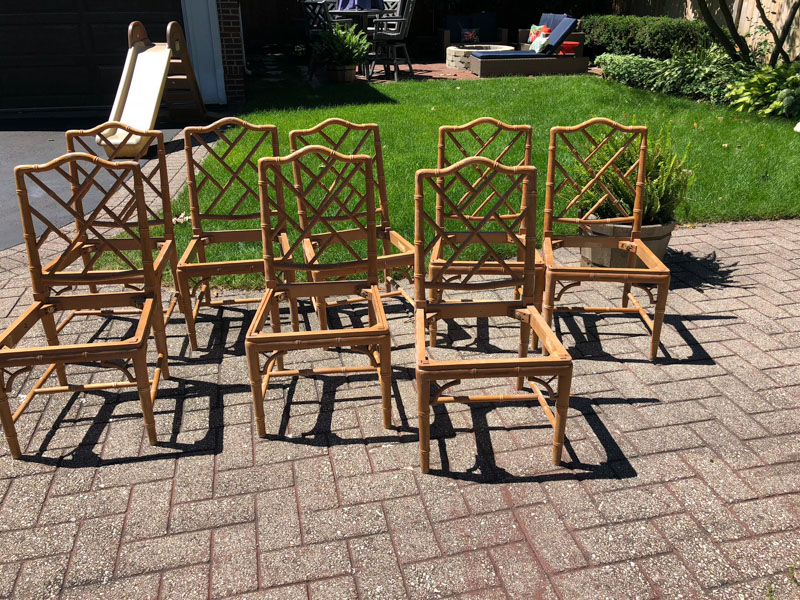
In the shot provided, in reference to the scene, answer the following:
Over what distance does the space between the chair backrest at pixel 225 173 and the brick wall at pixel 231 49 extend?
7.84 ft

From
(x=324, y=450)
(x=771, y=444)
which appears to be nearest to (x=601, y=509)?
(x=771, y=444)

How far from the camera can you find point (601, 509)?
3068mm

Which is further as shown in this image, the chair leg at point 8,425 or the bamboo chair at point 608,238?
the bamboo chair at point 608,238

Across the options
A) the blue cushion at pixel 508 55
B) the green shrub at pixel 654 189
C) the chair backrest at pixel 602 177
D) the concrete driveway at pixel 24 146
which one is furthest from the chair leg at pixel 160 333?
the blue cushion at pixel 508 55

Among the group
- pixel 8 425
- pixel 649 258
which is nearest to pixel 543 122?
pixel 649 258

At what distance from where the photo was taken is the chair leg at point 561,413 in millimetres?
3180

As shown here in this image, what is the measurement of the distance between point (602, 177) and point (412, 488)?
3.08 metres

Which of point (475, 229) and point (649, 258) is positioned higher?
point (475, 229)

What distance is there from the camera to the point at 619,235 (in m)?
4.91

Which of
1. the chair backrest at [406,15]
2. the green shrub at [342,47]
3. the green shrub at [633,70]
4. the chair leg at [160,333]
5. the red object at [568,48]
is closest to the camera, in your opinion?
the chair leg at [160,333]

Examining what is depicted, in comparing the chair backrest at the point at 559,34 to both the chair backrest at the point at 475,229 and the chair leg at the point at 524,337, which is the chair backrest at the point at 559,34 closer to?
the chair backrest at the point at 475,229

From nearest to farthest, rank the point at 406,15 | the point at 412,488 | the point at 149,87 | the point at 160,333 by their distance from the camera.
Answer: the point at 412,488 < the point at 160,333 < the point at 149,87 < the point at 406,15

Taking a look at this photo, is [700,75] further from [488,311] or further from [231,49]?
[488,311]

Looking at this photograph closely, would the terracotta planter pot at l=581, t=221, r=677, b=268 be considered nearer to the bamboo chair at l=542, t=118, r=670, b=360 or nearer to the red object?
the bamboo chair at l=542, t=118, r=670, b=360
